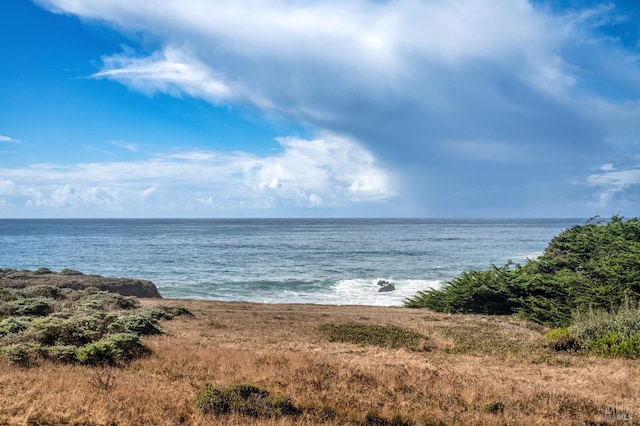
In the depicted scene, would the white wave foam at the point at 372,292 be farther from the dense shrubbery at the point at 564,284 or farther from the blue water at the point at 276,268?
the dense shrubbery at the point at 564,284

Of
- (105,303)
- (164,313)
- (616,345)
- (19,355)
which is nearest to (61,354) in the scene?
(19,355)

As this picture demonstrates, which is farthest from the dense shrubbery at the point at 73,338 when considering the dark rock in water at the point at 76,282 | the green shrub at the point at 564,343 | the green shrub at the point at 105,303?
the green shrub at the point at 564,343

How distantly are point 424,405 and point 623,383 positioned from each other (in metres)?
6.74

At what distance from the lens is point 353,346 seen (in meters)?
19.2

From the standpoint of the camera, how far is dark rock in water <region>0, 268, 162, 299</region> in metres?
34.8

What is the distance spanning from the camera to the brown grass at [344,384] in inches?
344

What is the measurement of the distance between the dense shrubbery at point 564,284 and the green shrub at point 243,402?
62.2 ft

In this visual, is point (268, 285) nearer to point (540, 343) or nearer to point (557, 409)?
point (540, 343)

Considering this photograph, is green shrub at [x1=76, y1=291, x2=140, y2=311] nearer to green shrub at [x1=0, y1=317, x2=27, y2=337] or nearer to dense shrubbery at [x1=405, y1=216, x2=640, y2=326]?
green shrub at [x1=0, y1=317, x2=27, y2=337]

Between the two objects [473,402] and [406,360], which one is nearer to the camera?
[473,402]

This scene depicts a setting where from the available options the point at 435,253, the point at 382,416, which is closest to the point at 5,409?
the point at 382,416

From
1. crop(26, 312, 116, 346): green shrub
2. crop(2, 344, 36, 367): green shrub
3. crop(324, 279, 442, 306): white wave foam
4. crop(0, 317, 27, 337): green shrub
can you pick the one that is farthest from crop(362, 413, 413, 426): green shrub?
crop(324, 279, 442, 306): white wave foam

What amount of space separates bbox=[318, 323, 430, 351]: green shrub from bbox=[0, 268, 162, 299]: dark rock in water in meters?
21.8

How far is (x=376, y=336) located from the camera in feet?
71.1
